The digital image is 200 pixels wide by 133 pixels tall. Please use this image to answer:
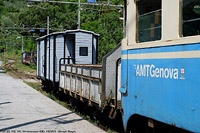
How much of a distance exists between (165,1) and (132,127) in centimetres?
237

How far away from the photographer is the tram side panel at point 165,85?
391 cm

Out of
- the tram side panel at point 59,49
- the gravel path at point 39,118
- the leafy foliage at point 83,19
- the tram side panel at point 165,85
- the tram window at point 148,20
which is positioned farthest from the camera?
the leafy foliage at point 83,19

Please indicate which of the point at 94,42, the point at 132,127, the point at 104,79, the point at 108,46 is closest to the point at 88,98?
the point at 104,79

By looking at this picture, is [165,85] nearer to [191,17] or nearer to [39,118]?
[191,17]

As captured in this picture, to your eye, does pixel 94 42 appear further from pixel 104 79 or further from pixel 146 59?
pixel 146 59

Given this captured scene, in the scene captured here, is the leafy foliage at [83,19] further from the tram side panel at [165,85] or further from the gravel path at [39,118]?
the tram side panel at [165,85]

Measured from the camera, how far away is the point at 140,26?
536cm

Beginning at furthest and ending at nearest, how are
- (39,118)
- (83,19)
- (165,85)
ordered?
1. (83,19)
2. (39,118)
3. (165,85)

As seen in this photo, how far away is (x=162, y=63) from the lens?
15.0ft

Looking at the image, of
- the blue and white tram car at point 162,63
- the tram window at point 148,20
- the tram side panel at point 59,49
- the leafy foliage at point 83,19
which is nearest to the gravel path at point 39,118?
the tram side panel at point 59,49

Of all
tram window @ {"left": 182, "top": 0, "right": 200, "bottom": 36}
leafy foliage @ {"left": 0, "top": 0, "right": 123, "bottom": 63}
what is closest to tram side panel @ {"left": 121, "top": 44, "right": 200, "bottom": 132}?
tram window @ {"left": 182, "top": 0, "right": 200, "bottom": 36}

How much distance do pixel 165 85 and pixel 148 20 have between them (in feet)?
3.91

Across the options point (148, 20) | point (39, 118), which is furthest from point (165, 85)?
point (39, 118)

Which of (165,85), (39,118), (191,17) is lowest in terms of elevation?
(39,118)
